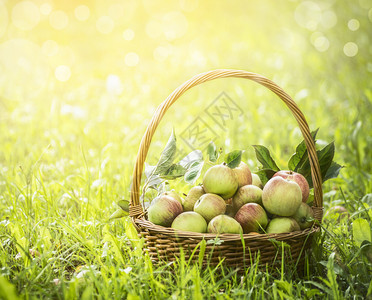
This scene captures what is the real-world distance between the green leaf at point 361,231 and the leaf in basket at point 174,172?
721mm

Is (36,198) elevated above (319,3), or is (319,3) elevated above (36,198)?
(319,3)

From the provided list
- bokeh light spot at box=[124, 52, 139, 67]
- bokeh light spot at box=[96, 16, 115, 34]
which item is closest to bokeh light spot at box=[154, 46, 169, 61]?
bokeh light spot at box=[124, 52, 139, 67]

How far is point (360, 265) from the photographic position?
5.73ft

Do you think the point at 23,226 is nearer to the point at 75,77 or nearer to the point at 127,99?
the point at 127,99

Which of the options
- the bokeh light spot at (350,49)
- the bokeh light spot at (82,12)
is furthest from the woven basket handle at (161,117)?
the bokeh light spot at (82,12)

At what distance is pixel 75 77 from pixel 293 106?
12.3ft

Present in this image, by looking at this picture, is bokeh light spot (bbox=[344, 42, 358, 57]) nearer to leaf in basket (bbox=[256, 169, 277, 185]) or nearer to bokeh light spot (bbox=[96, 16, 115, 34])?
bokeh light spot (bbox=[96, 16, 115, 34])

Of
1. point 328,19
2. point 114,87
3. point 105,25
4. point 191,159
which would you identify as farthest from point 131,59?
point 191,159

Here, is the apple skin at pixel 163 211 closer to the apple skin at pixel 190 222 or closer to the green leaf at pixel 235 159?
the apple skin at pixel 190 222

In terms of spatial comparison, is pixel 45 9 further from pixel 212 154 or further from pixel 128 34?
pixel 212 154

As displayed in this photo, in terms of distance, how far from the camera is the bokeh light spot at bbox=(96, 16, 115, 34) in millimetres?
6352

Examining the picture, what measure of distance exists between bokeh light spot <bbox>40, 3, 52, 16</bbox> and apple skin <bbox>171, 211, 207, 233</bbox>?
5.31 meters

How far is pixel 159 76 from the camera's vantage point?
502 cm

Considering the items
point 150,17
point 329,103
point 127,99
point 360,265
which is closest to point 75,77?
point 127,99
